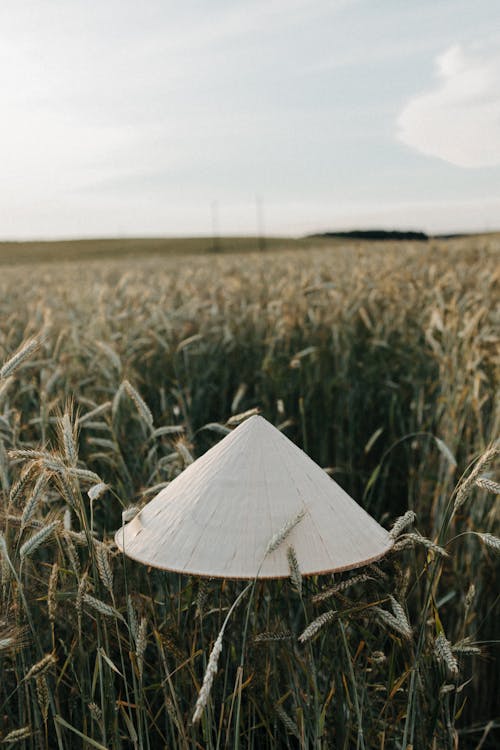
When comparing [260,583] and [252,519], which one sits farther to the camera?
[260,583]

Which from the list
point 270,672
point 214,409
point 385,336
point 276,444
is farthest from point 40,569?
point 385,336

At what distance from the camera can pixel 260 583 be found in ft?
4.99

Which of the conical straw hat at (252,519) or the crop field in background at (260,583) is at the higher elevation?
the conical straw hat at (252,519)

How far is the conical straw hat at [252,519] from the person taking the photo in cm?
118

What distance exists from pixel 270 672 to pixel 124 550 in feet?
2.14

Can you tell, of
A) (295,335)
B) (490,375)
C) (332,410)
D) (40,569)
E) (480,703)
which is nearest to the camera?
(40,569)

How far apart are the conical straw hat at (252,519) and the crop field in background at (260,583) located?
0.08 m

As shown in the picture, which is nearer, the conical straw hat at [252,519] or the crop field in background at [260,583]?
the conical straw hat at [252,519]

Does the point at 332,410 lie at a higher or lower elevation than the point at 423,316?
lower

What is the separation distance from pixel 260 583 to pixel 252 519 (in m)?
0.36

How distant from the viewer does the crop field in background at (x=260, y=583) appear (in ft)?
4.48

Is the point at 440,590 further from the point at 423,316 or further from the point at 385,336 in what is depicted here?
the point at 423,316

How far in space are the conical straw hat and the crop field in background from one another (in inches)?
3.2

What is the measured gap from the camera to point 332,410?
382cm
